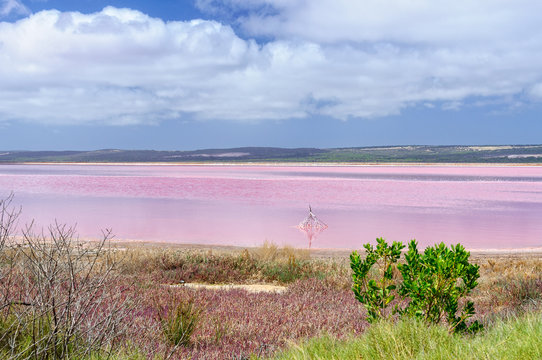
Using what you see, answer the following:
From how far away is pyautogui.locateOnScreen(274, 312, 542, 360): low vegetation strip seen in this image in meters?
4.41

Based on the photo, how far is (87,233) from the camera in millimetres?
23109

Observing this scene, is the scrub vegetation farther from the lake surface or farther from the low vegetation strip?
the lake surface

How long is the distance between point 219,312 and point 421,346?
3656 millimetres

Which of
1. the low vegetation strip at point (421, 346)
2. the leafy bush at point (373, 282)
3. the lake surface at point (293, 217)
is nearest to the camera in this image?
the low vegetation strip at point (421, 346)

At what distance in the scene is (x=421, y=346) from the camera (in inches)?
187

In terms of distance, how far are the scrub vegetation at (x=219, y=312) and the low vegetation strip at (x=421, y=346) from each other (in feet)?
0.06

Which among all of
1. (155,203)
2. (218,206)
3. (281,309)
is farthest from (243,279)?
(155,203)

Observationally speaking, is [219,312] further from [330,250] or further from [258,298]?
[330,250]

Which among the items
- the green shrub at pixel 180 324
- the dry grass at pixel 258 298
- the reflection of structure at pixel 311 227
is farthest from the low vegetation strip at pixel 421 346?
the reflection of structure at pixel 311 227

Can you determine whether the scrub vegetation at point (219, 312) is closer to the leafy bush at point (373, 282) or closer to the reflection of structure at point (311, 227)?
the leafy bush at point (373, 282)

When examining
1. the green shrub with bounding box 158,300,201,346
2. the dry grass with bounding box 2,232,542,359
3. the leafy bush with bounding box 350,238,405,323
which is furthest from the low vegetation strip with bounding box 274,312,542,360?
the green shrub with bounding box 158,300,201,346

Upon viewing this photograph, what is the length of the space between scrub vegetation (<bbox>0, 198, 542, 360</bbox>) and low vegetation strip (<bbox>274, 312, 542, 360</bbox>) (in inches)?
0.7

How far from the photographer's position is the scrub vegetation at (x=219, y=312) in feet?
14.8

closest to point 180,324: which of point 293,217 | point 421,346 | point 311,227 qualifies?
point 421,346
